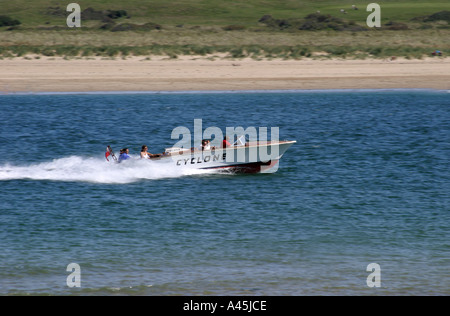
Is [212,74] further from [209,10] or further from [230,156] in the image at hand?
[209,10]

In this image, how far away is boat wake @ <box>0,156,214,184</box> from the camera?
82.3 feet

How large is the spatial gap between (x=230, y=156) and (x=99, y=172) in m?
5.23

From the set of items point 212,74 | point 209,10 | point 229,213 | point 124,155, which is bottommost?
point 229,213

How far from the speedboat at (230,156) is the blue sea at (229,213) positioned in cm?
53

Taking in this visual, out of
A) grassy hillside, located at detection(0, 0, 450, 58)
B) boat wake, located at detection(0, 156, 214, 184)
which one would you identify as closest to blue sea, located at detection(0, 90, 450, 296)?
boat wake, located at detection(0, 156, 214, 184)

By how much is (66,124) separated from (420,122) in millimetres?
20353

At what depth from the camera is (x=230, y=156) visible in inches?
988

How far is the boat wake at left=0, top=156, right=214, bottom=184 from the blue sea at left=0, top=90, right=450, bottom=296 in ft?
0.21

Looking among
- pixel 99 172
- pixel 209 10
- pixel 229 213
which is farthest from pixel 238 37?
pixel 209 10

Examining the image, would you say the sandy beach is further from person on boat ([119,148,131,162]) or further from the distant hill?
the distant hill

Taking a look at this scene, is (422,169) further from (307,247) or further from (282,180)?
(307,247)

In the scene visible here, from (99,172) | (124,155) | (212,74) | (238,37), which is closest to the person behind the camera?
(124,155)

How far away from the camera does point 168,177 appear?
83.5 ft

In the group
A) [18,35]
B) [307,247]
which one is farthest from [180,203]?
[18,35]
